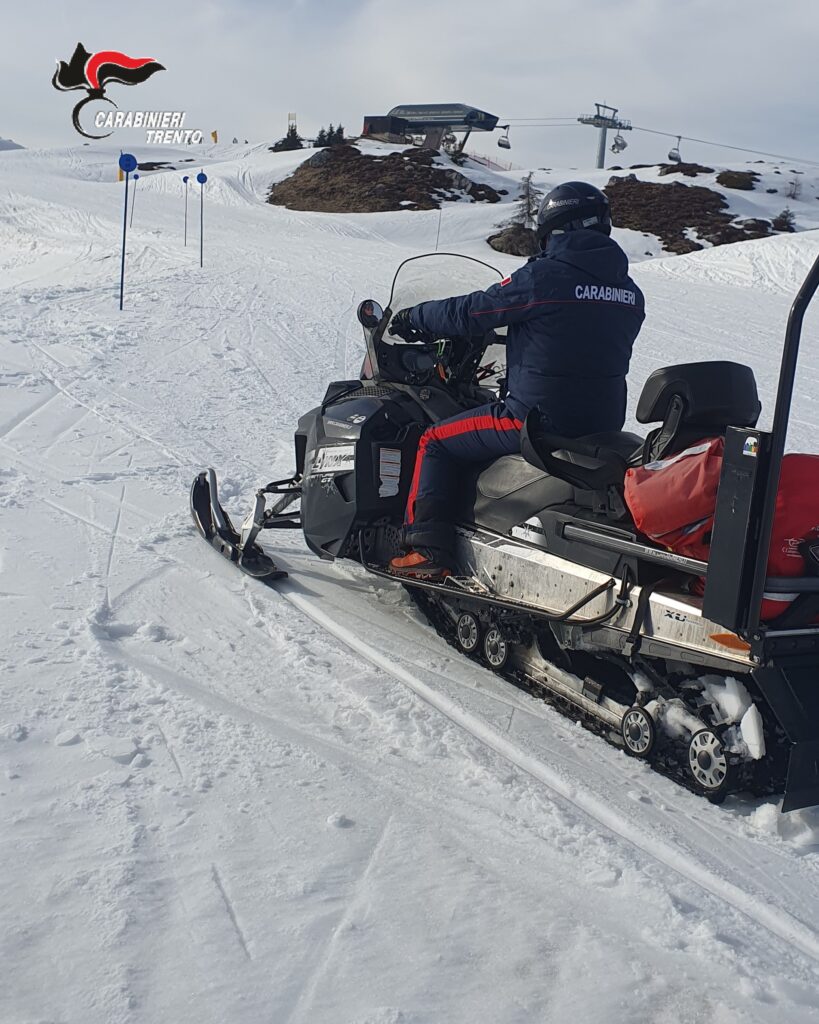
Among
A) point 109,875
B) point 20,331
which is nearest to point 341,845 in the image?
point 109,875

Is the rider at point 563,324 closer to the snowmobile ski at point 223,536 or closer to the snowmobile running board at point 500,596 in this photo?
the snowmobile running board at point 500,596

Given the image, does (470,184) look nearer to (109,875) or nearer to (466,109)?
(466,109)

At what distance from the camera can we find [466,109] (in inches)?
2224

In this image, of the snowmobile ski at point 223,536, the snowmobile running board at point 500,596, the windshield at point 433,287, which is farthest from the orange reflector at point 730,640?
the snowmobile ski at point 223,536

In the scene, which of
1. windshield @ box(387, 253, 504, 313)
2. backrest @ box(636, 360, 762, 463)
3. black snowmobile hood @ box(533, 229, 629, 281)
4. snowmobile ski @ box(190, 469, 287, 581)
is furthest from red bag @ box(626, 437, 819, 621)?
snowmobile ski @ box(190, 469, 287, 581)

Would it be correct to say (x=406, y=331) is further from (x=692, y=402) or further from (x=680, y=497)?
(x=680, y=497)

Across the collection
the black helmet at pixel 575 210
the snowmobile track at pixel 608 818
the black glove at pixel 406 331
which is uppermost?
the black helmet at pixel 575 210

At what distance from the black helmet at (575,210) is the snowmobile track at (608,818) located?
5.90 ft

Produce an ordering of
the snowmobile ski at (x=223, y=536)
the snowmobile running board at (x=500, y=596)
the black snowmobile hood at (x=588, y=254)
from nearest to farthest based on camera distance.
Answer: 1. the snowmobile running board at (x=500, y=596)
2. the black snowmobile hood at (x=588, y=254)
3. the snowmobile ski at (x=223, y=536)

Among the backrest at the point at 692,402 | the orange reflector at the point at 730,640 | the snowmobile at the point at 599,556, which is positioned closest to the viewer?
the snowmobile at the point at 599,556

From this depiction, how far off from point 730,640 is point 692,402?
2.51ft

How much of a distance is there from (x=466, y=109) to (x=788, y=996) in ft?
198

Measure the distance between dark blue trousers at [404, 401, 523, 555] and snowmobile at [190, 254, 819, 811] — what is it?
7cm

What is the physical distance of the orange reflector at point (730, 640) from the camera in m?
2.62
